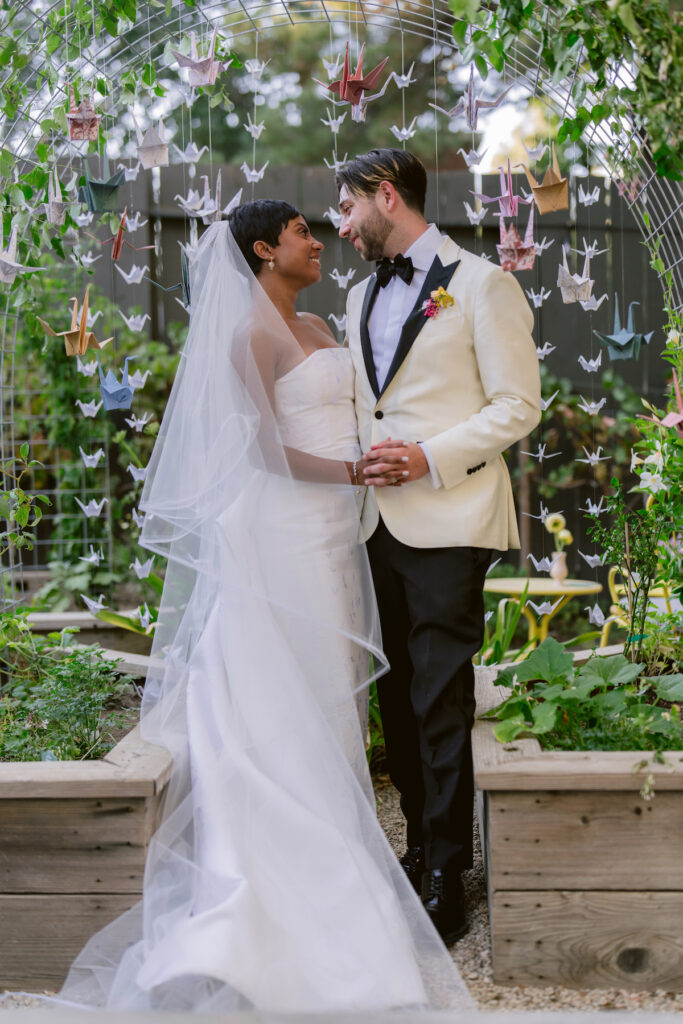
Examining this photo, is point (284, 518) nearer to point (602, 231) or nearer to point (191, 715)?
point (191, 715)

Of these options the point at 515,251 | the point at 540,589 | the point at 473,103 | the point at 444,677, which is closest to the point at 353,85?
the point at 473,103

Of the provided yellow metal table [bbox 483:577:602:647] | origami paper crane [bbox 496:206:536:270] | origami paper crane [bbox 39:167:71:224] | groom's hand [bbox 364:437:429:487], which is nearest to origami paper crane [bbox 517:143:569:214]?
origami paper crane [bbox 496:206:536:270]

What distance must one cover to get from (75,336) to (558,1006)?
7.39 feet

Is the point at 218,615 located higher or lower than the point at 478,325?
lower

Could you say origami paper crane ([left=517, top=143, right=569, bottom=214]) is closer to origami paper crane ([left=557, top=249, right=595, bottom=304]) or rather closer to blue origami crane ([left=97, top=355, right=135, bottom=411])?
origami paper crane ([left=557, top=249, right=595, bottom=304])

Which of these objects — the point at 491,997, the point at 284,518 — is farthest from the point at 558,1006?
the point at 284,518

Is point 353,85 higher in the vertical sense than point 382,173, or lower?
higher

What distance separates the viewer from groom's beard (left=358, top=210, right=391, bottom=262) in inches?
101

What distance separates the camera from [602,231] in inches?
225

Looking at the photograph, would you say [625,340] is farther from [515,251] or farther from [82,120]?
[82,120]

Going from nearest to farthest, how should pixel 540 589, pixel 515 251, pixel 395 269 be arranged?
pixel 395 269, pixel 515 251, pixel 540 589

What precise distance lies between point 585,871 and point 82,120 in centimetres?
238

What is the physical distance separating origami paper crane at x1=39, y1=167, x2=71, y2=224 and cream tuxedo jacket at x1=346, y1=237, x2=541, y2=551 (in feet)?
3.70

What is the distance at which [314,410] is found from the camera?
264 cm
